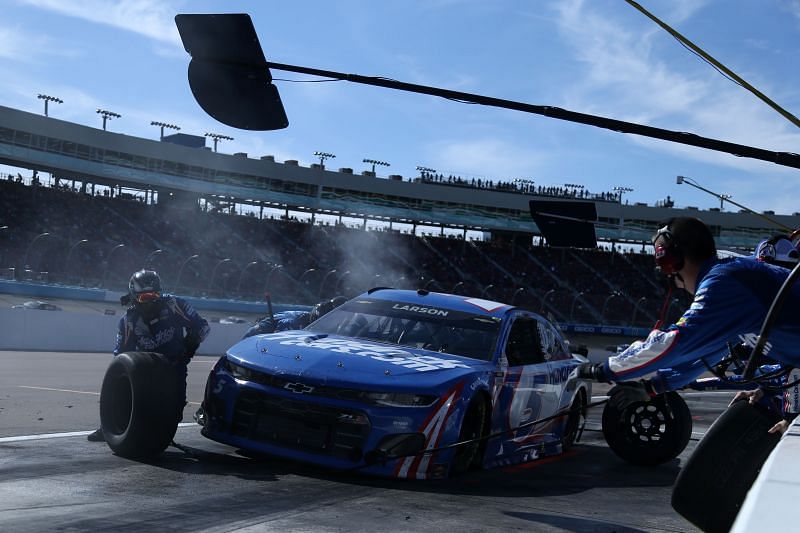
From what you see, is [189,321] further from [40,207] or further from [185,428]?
[40,207]

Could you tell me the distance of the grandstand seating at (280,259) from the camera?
40.2 meters

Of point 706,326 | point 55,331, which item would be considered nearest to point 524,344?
point 706,326

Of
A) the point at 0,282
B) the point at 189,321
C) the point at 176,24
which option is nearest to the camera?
the point at 176,24

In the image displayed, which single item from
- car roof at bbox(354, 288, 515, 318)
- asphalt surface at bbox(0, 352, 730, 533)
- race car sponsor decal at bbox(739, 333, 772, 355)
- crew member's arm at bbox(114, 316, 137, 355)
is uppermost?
race car sponsor decal at bbox(739, 333, 772, 355)

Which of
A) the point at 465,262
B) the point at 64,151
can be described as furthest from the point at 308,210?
the point at 64,151

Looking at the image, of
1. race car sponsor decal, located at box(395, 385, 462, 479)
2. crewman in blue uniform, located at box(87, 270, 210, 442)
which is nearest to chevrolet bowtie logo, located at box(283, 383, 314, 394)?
race car sponsor decal, located at box(395, 385, 462, 479)

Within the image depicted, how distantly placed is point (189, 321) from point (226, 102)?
2433 mm

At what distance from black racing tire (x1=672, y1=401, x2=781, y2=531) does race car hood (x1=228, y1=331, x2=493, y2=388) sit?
251 cm

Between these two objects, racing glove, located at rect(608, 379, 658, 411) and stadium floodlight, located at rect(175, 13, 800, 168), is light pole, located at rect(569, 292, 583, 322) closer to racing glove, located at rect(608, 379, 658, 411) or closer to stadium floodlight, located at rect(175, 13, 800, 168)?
stadium floodlight, located at rect(175, 13, 800, 168)

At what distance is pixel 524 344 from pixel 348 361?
2079mm

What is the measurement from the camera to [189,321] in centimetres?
777

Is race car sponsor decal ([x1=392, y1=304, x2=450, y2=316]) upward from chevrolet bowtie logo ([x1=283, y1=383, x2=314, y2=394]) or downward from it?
upward

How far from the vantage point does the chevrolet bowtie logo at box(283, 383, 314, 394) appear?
6.45 metres

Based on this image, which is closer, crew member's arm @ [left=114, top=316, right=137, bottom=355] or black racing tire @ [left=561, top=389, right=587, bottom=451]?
crew member's arm @ [left=114, top=316, right=137, bottom=355]
